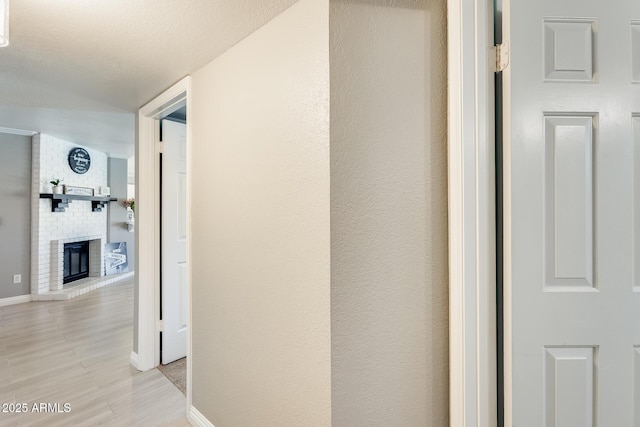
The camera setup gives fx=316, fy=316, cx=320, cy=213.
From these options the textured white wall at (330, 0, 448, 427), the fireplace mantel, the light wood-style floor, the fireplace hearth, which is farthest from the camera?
the fireplace hearth

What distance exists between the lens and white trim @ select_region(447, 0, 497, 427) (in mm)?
1032

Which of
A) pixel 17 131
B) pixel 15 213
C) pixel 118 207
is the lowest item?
pixel 15 213

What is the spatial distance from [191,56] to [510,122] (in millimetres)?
1660

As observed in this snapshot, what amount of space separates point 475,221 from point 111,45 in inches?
76.7

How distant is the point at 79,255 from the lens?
5633 millimetres

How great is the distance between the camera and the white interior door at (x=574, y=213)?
967 mm

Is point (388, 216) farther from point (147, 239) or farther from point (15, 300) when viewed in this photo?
point (15, 300)

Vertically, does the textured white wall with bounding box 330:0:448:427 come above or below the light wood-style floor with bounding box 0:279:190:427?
above

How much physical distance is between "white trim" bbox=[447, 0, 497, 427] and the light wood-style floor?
178 centimetres

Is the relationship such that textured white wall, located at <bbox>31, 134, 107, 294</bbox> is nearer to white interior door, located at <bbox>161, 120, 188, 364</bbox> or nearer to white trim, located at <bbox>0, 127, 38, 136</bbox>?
white trim, located at <bbox>0, 127, 38, 136</bbox>

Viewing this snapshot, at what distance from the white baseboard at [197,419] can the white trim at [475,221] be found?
1.46 meters

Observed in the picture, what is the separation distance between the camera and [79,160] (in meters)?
5.47

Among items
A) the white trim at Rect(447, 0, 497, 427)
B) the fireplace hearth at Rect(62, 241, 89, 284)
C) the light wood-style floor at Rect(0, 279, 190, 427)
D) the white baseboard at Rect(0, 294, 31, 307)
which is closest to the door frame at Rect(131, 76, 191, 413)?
the light wood-style floor at Rect(0, 279, 190, 427)

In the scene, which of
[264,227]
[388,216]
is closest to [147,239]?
[264,227]
